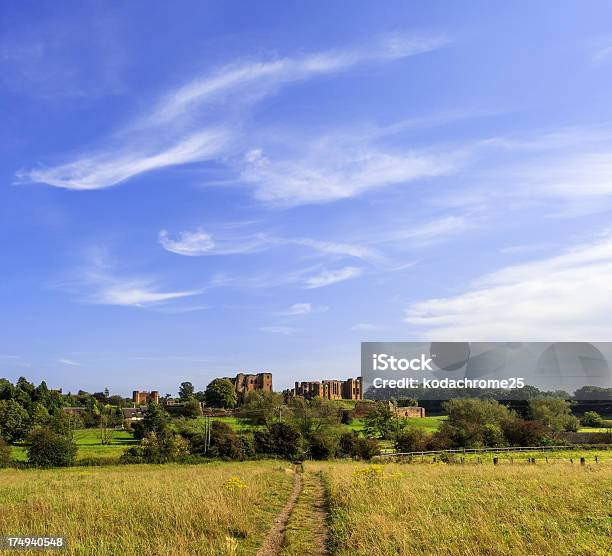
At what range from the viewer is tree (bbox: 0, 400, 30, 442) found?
83.3 metres

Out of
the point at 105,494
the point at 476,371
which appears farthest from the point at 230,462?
the point at 476,371

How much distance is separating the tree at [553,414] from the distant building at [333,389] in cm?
9567

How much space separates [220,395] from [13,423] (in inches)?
2722

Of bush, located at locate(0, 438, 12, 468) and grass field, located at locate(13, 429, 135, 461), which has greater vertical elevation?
bush, located at locate(0, 438, 12, 468)

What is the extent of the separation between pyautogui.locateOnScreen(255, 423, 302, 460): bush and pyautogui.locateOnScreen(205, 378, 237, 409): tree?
99.6m

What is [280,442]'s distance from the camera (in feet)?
167

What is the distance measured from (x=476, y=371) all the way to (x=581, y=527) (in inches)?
5416

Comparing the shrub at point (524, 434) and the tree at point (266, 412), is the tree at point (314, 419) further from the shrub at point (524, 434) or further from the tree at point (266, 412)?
the shrub at point (524, 434)

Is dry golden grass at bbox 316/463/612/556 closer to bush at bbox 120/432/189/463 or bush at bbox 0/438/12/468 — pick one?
bush at bbox 120/432/189/463

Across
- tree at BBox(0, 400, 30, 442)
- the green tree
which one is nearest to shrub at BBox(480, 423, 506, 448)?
the green tree

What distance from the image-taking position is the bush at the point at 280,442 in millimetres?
50594

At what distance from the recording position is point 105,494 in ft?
63.6

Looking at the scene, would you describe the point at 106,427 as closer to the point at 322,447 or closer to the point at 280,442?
the point at 280,442

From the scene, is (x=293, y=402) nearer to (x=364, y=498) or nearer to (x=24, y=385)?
(x=24, y=385)
